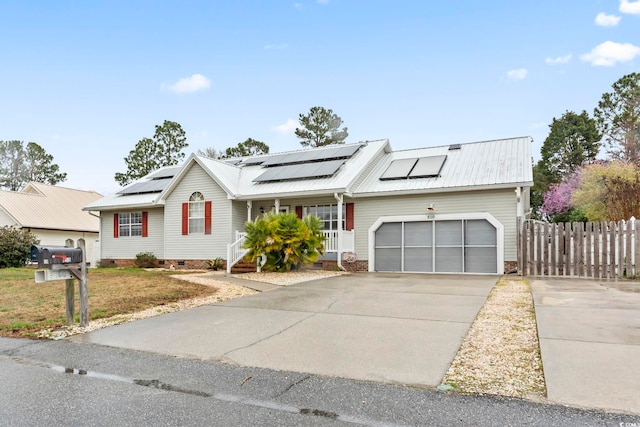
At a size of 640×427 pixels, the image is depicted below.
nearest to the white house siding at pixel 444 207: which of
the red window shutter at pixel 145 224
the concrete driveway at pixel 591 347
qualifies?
the concrete driveway at pixel 591 347

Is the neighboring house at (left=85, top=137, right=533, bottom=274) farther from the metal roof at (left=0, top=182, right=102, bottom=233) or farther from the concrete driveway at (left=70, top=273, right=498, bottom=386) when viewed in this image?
the metal roof at (left=0, top=182, right=102, bottom=233)

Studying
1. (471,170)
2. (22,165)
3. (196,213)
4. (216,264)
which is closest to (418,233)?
(471,170)

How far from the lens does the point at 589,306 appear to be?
24.0 ft

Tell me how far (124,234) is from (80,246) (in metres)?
15.9

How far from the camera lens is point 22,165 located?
48.6 m

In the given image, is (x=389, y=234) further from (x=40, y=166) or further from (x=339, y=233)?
(x=40, y=166)

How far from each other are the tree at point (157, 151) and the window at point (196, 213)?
2102cm

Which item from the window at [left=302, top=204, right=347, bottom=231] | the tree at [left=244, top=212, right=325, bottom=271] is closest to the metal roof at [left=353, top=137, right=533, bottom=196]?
the window at [left=302, top=204, right=347, bottom=231]

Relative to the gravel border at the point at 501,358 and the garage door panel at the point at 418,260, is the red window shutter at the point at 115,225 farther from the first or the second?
the gravel border at the point at 501,358

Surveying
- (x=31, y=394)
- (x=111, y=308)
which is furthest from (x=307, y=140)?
(x=31, y=394)

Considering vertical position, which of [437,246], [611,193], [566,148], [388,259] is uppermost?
[566,148]

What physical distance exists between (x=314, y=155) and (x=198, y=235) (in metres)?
6.37

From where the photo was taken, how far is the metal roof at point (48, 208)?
25.3 m

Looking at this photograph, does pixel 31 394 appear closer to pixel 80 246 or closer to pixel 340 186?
pixel 80 246
